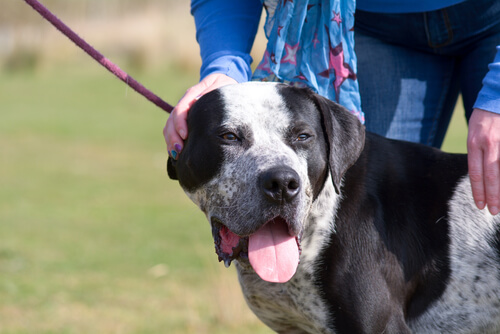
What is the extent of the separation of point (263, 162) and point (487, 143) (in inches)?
28.1

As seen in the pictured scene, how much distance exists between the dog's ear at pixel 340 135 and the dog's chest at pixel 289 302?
1.31 ft

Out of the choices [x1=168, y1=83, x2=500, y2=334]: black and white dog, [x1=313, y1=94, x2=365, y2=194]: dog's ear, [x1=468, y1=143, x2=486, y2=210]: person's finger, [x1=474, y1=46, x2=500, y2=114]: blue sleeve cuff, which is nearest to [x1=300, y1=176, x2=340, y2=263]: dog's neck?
[x1=168, y1=83, x2=500, y2=334]: black and white dog

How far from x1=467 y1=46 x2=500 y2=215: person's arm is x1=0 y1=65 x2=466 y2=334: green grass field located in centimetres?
190

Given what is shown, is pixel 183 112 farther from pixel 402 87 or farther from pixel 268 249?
pixel 402 87

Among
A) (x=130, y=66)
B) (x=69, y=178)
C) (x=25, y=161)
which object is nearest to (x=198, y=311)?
(x=69, y=178)

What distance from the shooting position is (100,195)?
965cm

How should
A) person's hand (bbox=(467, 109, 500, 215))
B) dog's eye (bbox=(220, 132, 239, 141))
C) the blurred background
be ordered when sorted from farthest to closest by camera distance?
the blurred background → dog's eye (bbox=(220, 132, 239, 141)) → person's hand (bbox=(467, 109, 500, 215))

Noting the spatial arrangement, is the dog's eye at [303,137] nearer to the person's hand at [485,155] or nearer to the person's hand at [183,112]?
the person's hand at [183,112]

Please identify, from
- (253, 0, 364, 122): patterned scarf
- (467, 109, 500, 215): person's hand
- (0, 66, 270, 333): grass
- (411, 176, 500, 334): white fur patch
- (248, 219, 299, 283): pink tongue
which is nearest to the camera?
(467, 109, 500, 215): person's hand

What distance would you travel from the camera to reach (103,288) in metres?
6.18

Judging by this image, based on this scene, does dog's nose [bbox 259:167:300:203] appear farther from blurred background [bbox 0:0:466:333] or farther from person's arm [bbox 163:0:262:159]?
blurred background [bbox 0:0:466:333]

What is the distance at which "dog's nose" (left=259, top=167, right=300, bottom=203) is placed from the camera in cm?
238

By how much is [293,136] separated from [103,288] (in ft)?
13.1

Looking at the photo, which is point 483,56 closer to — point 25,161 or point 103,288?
point 103,288
